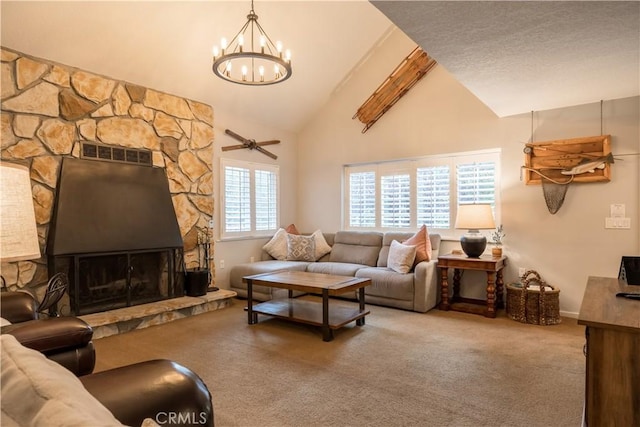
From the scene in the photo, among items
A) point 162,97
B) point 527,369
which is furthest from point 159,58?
point 527,369

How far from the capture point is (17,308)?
2.32 metres

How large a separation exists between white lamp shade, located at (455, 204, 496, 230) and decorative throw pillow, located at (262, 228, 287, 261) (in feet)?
8.77

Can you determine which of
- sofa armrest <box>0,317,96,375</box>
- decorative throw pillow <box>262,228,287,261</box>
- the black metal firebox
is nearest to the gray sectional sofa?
decorative throw pillow <box>262,228,287,261</box>

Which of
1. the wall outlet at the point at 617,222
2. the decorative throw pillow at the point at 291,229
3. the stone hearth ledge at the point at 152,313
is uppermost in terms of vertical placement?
the wall outlet at the point at 617,222

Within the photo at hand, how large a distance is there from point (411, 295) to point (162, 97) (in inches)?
155

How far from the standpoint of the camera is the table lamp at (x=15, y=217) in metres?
1.50

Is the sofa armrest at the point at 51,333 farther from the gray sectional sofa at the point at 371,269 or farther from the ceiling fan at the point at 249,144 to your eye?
the ceiling fan at the point at 249,144

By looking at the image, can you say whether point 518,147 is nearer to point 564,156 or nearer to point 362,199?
point 564,156

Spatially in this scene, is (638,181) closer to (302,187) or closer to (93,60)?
(302,187)

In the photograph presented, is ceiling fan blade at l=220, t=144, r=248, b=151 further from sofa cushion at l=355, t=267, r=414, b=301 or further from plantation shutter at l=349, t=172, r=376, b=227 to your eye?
sofa cushion at l=355, t=267, r=414, b=301

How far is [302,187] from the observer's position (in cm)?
666

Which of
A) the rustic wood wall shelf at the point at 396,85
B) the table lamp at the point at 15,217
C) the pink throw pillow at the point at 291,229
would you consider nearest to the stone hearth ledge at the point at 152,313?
the pink throw pillow at the point at 291,229

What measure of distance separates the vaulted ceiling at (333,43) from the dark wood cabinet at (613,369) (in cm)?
173

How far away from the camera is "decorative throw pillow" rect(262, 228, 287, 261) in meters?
5.77
